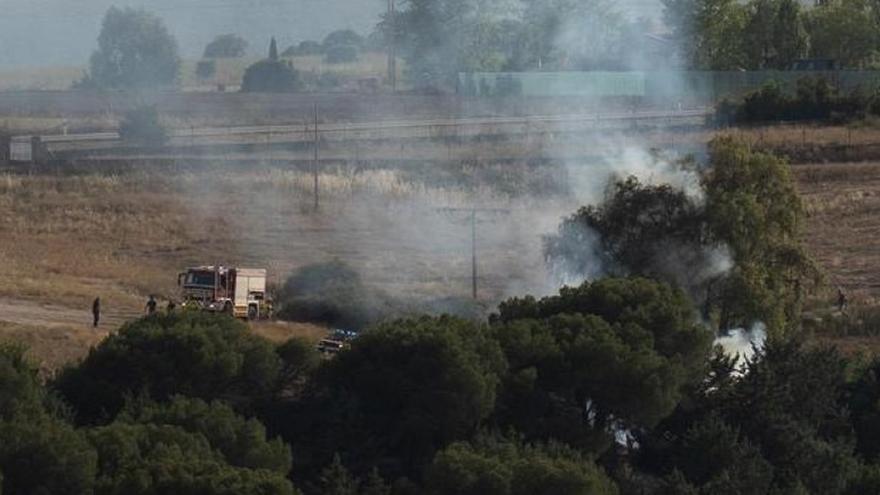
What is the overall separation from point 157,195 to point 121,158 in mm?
7202

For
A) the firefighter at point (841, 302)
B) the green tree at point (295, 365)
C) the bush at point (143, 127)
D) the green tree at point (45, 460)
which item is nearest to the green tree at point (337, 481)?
the green tree at point (45, 460)

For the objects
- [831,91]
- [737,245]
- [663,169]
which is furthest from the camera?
[831,91]

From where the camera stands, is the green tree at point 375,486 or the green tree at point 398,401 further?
the green tree at point 398,401

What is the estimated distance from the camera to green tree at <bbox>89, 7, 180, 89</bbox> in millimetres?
53000

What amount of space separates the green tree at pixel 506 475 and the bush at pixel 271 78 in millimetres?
42672

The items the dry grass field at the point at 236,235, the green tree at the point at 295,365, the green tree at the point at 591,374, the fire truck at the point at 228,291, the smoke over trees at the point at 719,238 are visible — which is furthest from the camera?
the dry grass field at the point at 236,235

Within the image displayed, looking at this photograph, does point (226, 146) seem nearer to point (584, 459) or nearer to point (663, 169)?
point (663, 169)

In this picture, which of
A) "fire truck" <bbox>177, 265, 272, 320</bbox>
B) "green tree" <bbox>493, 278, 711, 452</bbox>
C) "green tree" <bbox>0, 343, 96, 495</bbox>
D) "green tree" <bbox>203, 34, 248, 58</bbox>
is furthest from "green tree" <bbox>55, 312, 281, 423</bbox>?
"green tree" <bbox>203, 34, 248, 58</bbox>

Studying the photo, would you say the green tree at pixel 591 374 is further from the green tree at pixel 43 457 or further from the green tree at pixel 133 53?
the green tree at pixel 133 53

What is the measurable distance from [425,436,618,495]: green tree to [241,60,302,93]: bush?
42.7 m

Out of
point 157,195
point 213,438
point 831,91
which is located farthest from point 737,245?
point 831,91

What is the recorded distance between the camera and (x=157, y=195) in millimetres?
65875

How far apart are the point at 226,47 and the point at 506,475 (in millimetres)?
32053

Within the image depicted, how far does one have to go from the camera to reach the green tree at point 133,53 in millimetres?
53000
